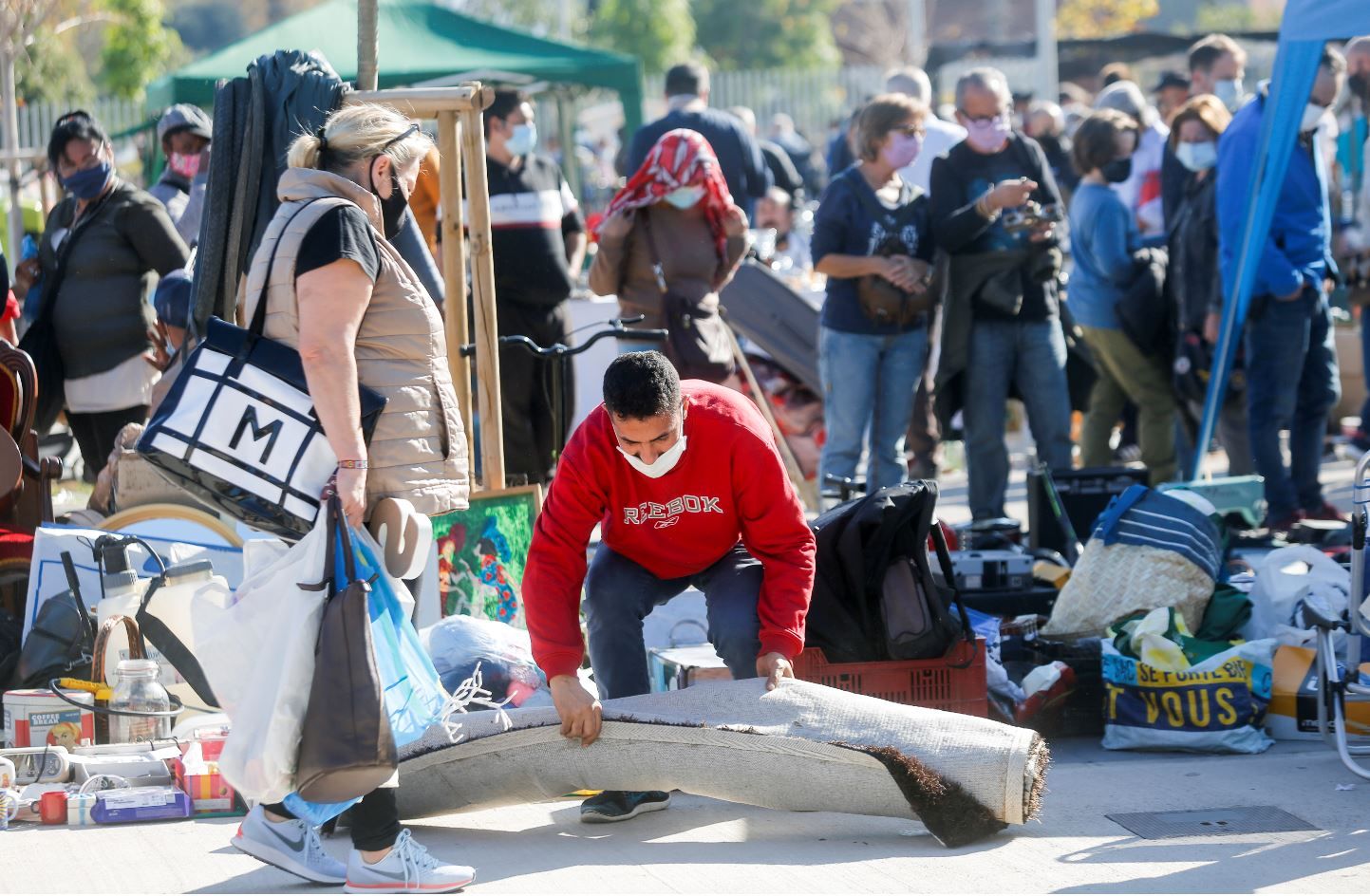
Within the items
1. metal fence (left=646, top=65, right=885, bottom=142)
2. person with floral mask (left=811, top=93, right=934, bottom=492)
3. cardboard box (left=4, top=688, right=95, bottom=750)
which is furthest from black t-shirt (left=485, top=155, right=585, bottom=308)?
metal fence (left=646, top=65, right=885, bottom=142)

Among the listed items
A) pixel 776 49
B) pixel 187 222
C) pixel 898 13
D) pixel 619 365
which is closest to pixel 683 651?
pixel 619 365

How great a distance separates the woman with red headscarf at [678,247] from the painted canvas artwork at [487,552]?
145cm

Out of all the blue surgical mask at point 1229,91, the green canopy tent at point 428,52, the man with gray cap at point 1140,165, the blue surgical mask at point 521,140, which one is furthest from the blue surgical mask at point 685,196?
the green canopy tent at point 428,52

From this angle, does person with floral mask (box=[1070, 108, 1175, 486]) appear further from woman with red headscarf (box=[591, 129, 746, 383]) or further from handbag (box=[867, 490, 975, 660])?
handbag (box=[867, 490, 975, 660])

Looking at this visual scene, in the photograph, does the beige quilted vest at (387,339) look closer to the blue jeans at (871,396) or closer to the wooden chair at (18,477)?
the wooden chair at (18,477)

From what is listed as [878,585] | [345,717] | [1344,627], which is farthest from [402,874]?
[1344,627]

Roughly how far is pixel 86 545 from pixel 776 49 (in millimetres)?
42759

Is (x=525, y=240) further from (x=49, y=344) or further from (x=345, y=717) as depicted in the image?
(x=345, y=717)

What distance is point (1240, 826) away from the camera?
14.5ft

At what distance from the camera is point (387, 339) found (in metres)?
4.16

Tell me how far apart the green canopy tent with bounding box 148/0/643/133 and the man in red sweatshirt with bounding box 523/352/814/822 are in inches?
359

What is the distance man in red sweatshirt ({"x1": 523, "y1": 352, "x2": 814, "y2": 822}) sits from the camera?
430 centimetres

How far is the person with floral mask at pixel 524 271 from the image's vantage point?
8039mm

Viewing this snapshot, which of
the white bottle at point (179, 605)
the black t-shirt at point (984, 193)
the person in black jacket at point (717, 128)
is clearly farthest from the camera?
the person in black jacket at point (717, 128)
